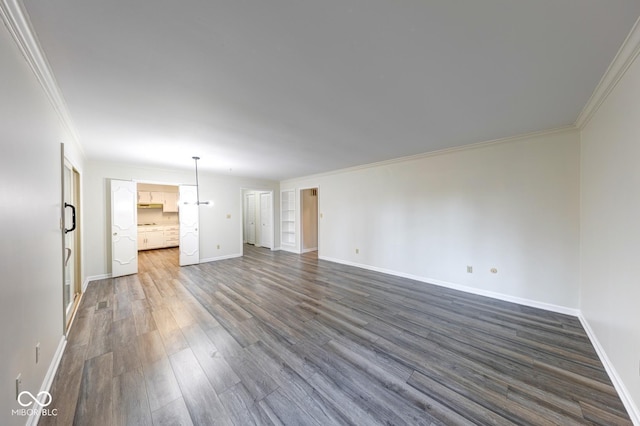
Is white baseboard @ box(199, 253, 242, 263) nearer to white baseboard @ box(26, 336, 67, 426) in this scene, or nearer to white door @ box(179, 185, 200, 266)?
white door @ box(179, 185, 200, 266)

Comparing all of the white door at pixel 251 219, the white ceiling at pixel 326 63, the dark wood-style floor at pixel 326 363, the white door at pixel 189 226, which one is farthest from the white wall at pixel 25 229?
the white door at pixel 251 219

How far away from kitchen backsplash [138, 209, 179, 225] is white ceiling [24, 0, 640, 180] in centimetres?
634

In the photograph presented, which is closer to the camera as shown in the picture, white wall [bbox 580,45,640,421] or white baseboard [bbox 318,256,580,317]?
white wall [bbox 580,45,640,421]

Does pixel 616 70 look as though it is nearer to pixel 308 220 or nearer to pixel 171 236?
pixel 308 220

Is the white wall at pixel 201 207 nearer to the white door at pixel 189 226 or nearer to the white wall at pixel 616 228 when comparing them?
the white door at pixel 189 226

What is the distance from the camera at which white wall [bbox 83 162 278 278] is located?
14.8ft

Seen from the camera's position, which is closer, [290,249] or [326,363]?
[326,363]

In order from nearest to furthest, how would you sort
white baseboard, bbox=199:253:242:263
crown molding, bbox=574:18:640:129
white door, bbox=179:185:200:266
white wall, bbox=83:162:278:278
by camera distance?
crown molding, bbox=574:18:640:129, white wall, bbox=83:162:278:278, white door, bbox=179:185:200:266, white baseboard, bbox=199:253:242:263

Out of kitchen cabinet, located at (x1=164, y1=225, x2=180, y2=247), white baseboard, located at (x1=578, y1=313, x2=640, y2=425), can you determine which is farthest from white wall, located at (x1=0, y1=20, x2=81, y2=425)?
kitchen cabinet, located at (x1=164, y1=225, x2=180, y2=247)

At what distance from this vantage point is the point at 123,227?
4.77 m

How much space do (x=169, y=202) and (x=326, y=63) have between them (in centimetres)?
902

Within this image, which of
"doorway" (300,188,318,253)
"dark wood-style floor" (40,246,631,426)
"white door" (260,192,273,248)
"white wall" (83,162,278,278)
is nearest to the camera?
"dark wood-style floor" (40,246,631,426)

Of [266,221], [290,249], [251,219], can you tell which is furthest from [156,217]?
[290,249]

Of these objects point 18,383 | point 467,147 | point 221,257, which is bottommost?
point 221,257
